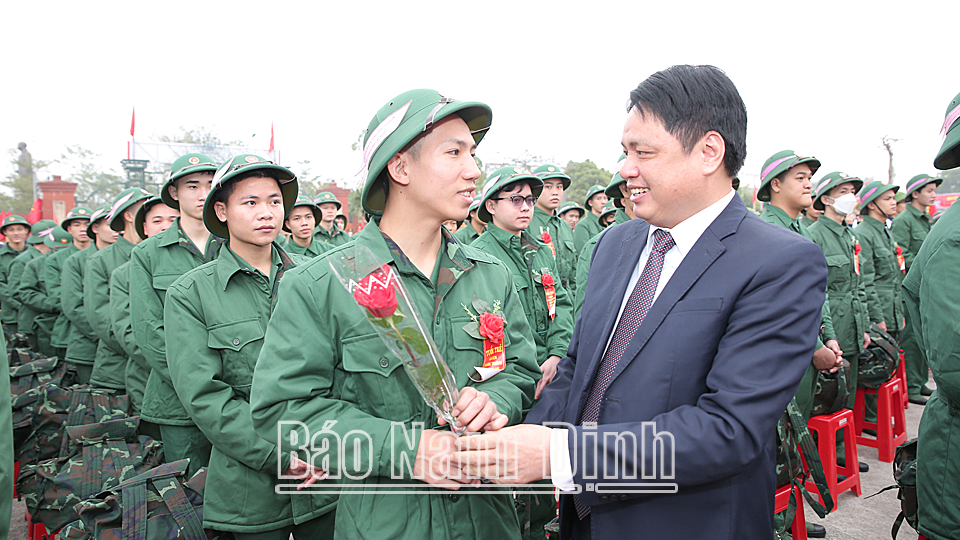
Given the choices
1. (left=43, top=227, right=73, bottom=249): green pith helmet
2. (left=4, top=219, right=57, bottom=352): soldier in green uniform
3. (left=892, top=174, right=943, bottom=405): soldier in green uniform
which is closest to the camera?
(left=892, top=174, right=943, bottom=405): soldier in green uniform

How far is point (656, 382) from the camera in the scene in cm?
157

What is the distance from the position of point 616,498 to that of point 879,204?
7.48m

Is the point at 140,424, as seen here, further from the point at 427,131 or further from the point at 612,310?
the point at 612,310

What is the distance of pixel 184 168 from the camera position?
4.00m

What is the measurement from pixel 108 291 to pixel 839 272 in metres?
7.28

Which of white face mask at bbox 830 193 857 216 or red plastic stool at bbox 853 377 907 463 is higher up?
white face mask at bbox 830 193 857 216

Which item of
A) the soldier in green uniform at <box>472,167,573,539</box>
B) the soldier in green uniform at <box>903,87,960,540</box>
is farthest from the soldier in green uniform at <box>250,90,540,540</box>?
the soldier in green uniform at <box>472,167,573,539</box>

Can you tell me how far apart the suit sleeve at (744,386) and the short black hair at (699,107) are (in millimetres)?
389

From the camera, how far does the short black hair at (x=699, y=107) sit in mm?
1640

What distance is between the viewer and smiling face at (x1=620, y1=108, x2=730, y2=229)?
166cm

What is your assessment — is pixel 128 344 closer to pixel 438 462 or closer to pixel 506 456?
pixel 438 462

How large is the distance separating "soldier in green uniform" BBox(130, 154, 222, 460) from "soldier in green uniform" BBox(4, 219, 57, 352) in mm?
7367

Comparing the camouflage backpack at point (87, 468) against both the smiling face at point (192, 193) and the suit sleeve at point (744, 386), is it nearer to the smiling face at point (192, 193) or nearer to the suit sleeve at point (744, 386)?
the smiling face at point (192, 193)

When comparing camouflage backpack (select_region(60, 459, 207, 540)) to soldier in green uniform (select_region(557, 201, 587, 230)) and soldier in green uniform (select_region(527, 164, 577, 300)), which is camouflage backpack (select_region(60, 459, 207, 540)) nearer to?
soldier in green uniform (select_region(527, 164, 577, 300))
